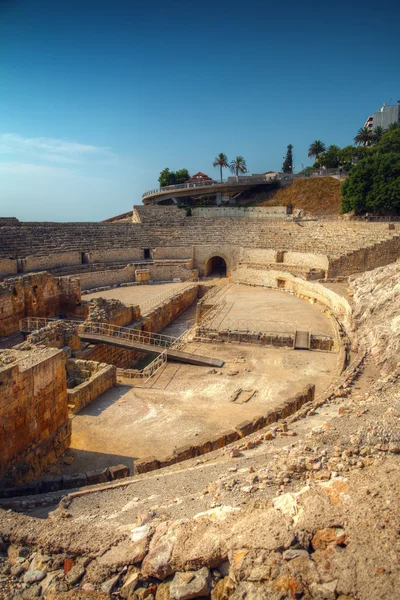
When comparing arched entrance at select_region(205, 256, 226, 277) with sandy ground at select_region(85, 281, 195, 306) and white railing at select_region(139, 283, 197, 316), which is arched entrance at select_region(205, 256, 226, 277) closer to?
sandy ground at select_region(85, 281, 195, 306)

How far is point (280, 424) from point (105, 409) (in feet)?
16.4

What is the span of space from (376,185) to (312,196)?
12660 millimetres

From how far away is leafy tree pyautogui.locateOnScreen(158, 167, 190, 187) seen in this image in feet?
186

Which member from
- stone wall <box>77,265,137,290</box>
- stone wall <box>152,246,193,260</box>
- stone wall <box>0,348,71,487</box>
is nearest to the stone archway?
stone wall <box>152,246,193,260</box>

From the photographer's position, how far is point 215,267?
37.3 meters

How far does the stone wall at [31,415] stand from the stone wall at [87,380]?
66.5 inches

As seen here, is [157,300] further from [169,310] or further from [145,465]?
[145,465]

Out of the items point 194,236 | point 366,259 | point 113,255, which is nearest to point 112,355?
point 113,255

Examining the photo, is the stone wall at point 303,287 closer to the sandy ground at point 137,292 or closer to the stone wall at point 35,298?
the sandy ground at point 137,292

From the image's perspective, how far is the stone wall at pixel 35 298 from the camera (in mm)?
17391

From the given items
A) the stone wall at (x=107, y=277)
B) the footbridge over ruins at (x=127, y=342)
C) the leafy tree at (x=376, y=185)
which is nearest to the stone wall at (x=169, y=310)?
the footbridge over ruins at (x=127, y=342)

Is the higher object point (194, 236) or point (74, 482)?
point (194, 236)

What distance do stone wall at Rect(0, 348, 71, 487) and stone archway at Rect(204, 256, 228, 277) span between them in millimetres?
25381

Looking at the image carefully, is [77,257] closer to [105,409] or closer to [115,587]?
[105,409]
